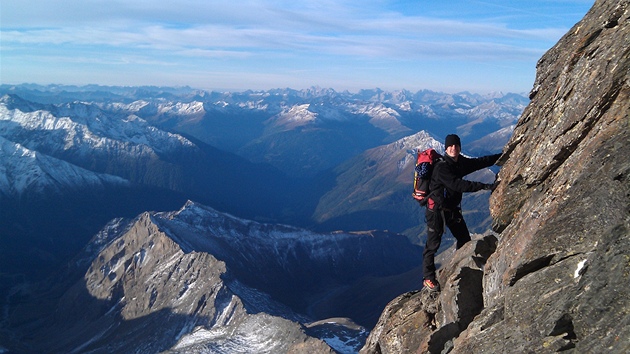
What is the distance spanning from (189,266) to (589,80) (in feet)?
627

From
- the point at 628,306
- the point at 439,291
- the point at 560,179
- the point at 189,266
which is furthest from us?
the point at 189,266

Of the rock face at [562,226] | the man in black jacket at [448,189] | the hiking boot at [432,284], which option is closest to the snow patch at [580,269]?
the rock face at [562,226]

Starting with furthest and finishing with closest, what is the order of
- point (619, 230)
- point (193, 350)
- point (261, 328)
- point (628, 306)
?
point (261, 328) < point (193, 350) < point (619, 230) < point (628, 306)

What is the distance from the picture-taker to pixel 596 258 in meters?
16.8

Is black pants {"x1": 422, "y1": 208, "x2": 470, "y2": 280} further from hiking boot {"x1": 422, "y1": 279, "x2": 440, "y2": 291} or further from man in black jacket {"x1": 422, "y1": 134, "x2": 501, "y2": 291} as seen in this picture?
hiking boot {"x1": 422, "y1": 279, "x2": 440, "y2": 291}

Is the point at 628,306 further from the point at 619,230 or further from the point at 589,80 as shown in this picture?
the point at 589,80

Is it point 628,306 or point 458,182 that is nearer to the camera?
point 628,306

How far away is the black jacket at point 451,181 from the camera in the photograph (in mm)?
21938

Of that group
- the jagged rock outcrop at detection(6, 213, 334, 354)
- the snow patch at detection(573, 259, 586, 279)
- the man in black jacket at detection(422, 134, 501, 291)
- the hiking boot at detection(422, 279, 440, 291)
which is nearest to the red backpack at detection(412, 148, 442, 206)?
the man in black jacket at detection(422, 134, 501, 291)

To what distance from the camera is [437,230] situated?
23.9 meters

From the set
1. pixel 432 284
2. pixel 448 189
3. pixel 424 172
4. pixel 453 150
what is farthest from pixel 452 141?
pixel 432 284

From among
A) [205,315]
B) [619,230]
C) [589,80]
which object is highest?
[589,80]

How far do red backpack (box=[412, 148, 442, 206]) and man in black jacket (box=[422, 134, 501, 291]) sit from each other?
418 mm

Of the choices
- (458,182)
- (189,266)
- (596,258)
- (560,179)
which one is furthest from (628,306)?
(189,266)
